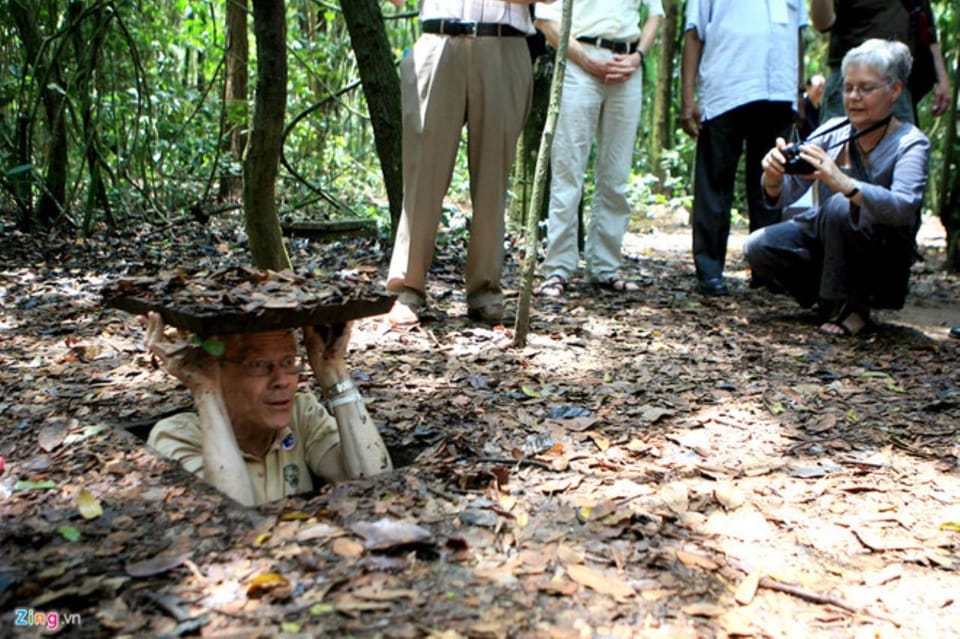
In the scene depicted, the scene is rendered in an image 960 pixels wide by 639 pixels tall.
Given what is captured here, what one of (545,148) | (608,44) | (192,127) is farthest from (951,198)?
(192,127)

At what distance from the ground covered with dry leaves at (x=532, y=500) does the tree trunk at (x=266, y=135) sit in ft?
2.28

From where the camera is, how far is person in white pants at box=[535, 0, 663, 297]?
5609mm

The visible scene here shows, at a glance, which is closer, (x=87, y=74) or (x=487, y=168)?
(x=487, y=168)

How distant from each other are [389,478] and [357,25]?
354cm

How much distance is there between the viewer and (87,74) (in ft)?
24.8

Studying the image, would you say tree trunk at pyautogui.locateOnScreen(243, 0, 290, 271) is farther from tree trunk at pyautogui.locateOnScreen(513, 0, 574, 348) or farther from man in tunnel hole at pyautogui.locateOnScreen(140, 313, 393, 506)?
man in tunnel hole at pyautogui.locateOnScreen(140, 313, 393, 506)

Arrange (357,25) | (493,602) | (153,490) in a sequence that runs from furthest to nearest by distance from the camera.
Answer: (357,25)
(153,490)
(493,602)

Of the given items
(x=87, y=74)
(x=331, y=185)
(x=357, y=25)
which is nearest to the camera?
(x=357, y=25)

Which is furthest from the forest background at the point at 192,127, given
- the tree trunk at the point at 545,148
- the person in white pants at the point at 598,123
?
the tree trunk at the point at 545,148

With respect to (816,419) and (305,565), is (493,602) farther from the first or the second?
(816,419)

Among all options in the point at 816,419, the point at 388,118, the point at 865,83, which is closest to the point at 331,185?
the point at 388,118

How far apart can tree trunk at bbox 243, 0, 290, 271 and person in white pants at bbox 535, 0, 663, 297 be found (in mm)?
1932

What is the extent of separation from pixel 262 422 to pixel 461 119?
218 cm

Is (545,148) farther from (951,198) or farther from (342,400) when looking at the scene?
(951,198)
